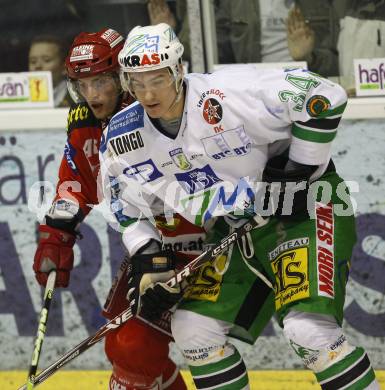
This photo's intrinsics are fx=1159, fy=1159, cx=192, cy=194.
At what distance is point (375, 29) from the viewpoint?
5176 millimetres

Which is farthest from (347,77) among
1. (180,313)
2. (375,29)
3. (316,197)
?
(180,313)

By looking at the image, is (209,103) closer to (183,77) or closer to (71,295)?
(183,77)

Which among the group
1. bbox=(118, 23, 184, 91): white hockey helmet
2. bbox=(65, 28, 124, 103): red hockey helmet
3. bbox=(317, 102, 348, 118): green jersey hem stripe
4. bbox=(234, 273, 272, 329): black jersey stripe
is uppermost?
bbox=(118, 23, 184, 91): white hockey helmet

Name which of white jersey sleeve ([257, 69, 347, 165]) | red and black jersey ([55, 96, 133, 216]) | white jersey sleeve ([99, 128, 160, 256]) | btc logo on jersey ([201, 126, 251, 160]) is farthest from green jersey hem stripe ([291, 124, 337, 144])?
red and black jersey ([55, 96, 133, 216])

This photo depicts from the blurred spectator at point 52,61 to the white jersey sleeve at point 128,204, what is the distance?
4.60 ft

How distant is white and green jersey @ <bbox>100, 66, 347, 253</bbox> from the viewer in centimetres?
390

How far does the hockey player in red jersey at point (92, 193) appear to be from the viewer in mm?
4230

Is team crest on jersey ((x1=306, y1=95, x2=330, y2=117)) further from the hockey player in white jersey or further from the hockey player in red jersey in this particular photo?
the hockey player in red jersey

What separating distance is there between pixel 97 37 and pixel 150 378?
129cm

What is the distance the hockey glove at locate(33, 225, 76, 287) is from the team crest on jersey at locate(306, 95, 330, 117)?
3.76 feet

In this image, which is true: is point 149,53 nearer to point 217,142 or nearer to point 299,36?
point 217,142

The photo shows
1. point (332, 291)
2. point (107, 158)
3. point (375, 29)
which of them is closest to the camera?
point (332, 291)

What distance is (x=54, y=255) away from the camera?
443cm

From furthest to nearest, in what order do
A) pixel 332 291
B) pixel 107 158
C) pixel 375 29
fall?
pixel 375 29, pixel 107 158, pixel 332 291
